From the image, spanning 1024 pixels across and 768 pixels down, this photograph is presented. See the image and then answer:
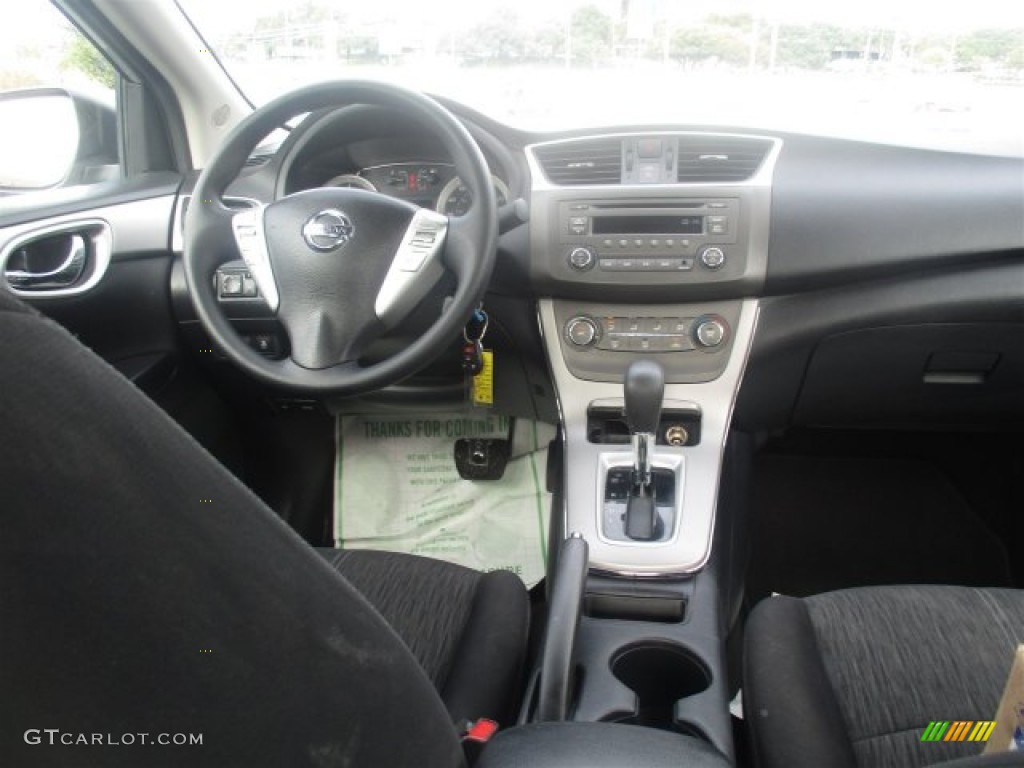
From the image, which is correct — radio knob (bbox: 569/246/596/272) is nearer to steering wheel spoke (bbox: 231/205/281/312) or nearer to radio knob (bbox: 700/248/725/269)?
radio knob (bbox: 700/248/725/269)

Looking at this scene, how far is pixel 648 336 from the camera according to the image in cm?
170

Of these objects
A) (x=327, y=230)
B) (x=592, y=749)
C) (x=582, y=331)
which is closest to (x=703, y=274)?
(x=582, y=331)

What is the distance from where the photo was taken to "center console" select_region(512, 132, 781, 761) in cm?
151

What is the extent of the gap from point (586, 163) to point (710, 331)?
1.31 feet

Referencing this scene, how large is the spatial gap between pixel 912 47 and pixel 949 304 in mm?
464

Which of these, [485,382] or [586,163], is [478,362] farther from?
[586,163]

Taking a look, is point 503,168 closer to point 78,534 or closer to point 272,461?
point 272,461

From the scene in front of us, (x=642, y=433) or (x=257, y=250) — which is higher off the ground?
(x=257, y=250)

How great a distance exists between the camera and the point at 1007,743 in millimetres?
702

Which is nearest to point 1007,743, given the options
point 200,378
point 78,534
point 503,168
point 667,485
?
point 78,534

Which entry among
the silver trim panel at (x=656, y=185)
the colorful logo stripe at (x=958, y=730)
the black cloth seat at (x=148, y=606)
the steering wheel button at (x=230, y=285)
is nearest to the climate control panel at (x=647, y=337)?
the silver trim panel at (x=656, y=185)

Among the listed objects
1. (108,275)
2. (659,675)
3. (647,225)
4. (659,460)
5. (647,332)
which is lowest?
(659,675)

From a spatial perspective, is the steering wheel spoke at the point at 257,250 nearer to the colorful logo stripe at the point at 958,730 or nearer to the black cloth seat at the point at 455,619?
the black cloth seat at the point at 455,619

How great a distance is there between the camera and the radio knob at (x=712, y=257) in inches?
62.0
